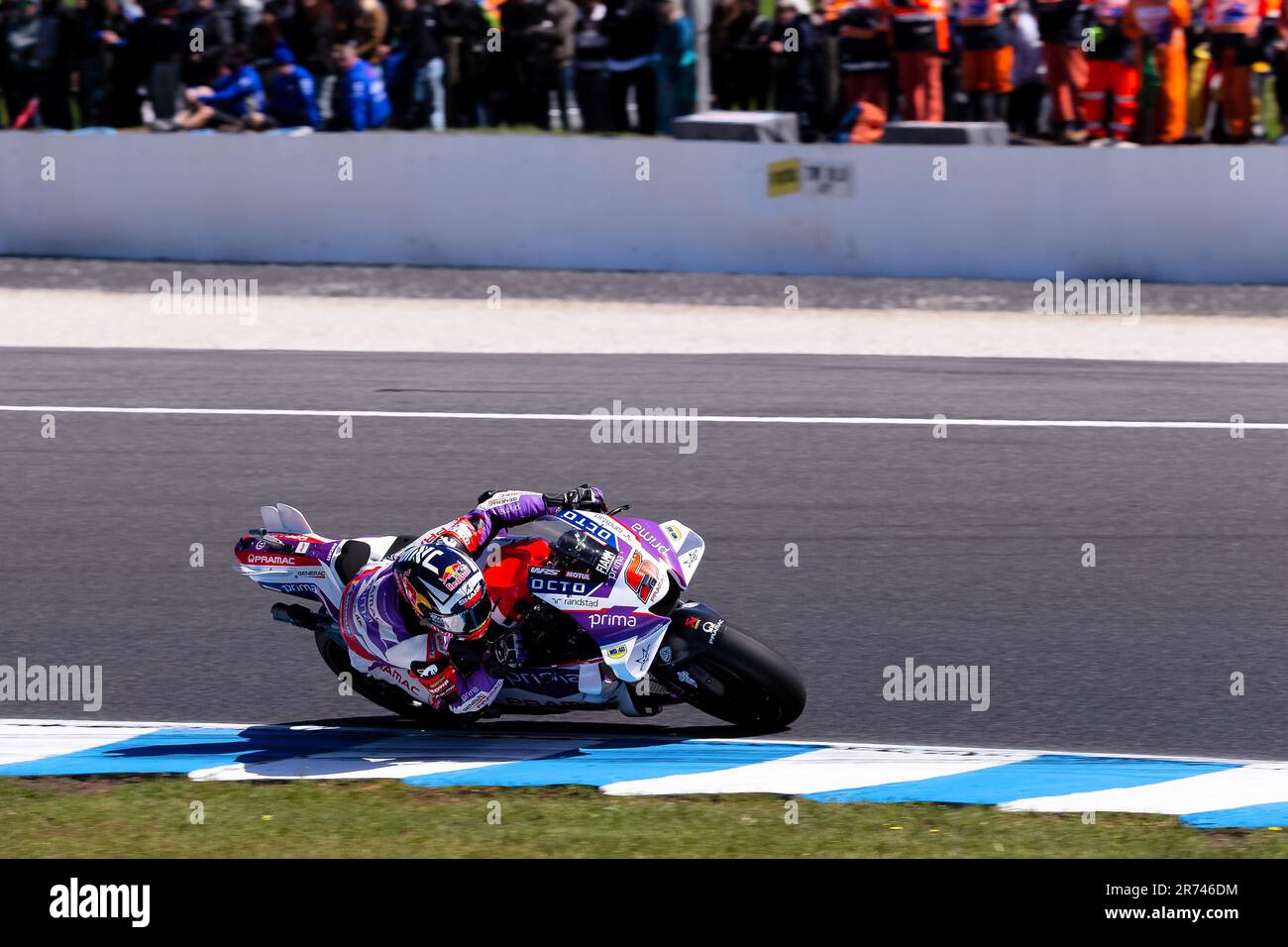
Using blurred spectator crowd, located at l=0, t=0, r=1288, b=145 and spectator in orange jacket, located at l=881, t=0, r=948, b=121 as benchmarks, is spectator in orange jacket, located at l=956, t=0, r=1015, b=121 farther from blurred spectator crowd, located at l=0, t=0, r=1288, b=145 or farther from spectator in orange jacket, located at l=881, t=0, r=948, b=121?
spectator in orange jacket, located at l=881, t=0, r=948, b=121

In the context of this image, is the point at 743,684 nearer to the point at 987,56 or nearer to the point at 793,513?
the point at 793,513

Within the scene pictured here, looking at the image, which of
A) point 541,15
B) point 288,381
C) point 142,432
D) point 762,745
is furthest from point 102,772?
point 541,15

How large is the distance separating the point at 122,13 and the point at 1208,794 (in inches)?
564

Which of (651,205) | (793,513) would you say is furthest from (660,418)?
(651,205)

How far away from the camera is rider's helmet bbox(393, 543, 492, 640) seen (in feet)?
21.6

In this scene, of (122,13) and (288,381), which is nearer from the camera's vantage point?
(288,381)

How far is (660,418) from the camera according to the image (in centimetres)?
1180

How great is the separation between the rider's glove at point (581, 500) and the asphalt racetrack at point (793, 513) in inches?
38.2

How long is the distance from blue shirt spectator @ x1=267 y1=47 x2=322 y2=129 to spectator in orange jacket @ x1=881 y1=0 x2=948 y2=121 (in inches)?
205

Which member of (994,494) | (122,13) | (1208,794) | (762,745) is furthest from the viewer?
(122,13)

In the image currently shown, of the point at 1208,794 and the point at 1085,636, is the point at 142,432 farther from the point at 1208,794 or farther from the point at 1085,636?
the point at 1208,794

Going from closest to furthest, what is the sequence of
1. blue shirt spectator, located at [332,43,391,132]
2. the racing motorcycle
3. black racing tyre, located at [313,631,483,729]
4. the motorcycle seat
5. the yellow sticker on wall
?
the racing motorcycle
the motorcycle seat
black racing tyre, located at [313,631,483,729]
the yellow sticker on wall
blue shirt spectator, located at [332,43,391,132]

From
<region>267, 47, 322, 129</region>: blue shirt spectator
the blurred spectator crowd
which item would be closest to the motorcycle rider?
the blurred spectator crowd

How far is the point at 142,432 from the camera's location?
457 inches
